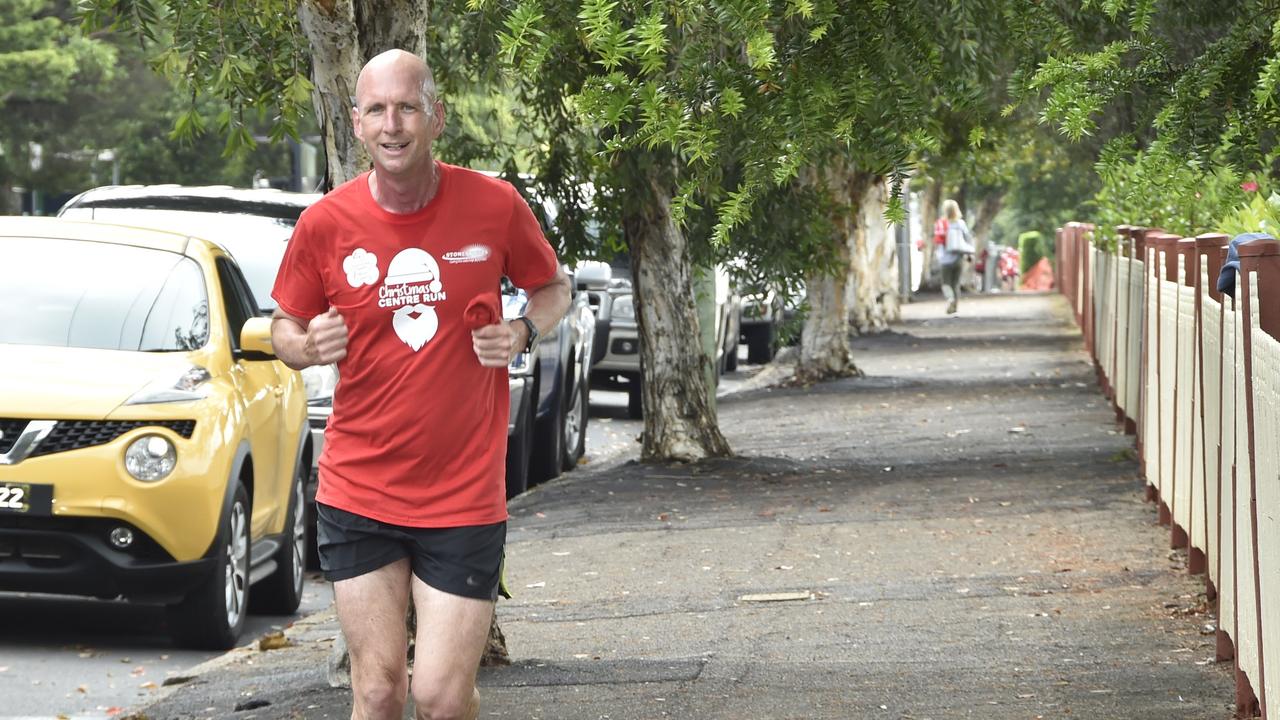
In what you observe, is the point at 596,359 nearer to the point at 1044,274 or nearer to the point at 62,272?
the point at 62,272

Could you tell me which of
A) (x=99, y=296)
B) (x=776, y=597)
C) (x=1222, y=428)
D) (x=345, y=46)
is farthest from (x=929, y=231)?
(x=345, y=46)

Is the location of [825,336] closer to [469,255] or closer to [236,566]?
[236,566]

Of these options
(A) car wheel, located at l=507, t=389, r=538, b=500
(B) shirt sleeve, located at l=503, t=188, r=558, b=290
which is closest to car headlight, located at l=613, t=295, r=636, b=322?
(A) car wheel, located at l=507, t=389, r=538, b=500

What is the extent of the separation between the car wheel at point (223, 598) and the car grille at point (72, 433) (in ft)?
1.92

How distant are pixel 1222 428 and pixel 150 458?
4.00 metres

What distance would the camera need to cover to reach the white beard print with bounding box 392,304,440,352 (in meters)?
4.59

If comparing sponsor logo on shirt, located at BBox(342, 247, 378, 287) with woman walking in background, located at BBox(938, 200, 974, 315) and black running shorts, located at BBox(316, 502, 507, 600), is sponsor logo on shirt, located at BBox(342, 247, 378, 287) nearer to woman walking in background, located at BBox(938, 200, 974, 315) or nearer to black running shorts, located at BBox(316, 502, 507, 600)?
black running shorts, located at BBox(316, 502, 507, 600)

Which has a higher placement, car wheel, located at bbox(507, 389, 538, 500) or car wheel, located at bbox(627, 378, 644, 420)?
car wheel, located at bbox(507, 389, 538, 500)

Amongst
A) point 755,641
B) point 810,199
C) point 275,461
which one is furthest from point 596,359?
point 755,641

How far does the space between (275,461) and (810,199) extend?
6.23 meters

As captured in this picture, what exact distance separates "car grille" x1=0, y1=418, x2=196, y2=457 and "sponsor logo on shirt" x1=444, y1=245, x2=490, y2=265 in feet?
12.4

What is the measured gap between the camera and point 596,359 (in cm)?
1961

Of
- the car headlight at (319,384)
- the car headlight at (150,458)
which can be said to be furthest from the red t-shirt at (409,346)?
the car headlight at (319,384)

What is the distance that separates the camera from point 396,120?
15.3 ft
